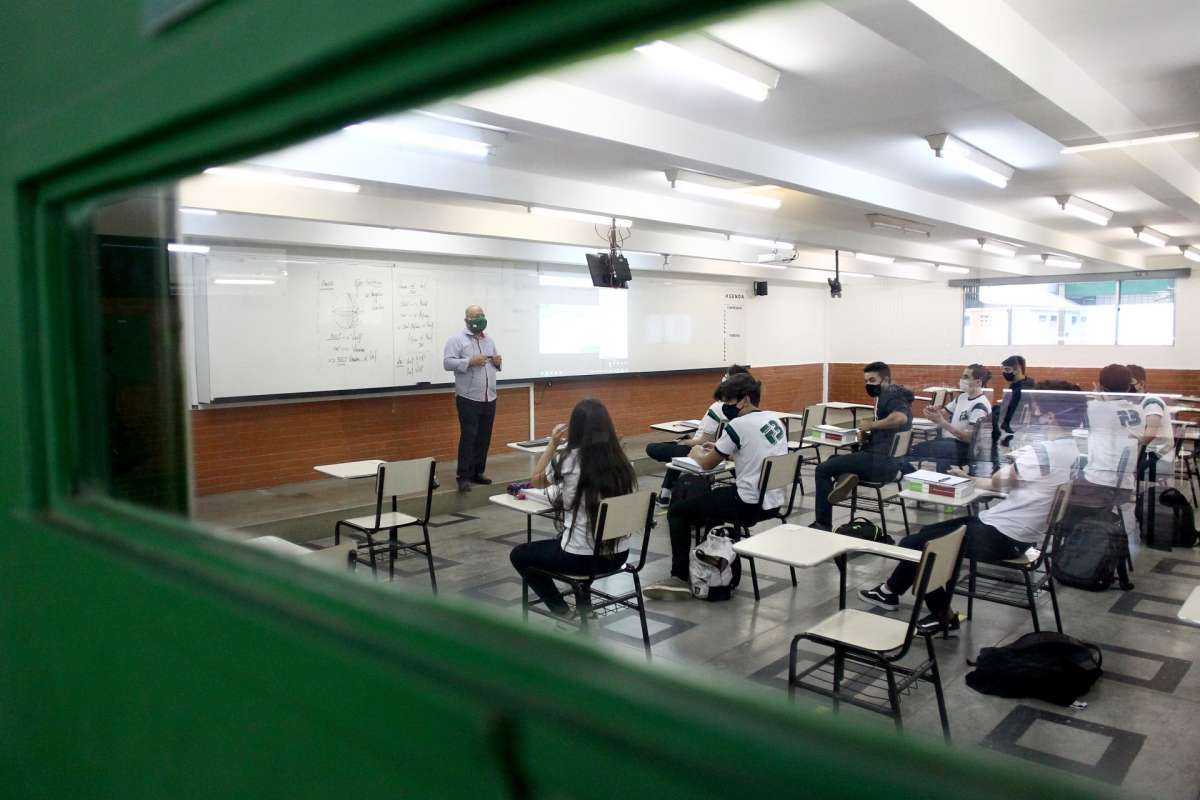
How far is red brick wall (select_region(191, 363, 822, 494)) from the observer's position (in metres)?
1.17

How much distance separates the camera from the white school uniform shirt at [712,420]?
3358 millimetres

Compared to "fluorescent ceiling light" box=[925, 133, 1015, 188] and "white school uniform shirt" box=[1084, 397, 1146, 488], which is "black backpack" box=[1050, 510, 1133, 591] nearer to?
"white school uniform shirt" box=[1084, 397, 1146, 488]

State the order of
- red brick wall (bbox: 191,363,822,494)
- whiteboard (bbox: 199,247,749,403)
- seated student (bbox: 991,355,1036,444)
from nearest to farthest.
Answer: red brick wall (bbox: 191,363,822,494) → whiteboard (bbox: 199,247,749,403) → seated student (bbox: 991,355,1036,444)

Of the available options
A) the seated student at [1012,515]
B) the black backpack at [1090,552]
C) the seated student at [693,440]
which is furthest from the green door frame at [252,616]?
the black backpack at [1090,552]

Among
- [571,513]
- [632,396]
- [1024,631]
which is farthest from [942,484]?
[632,396]

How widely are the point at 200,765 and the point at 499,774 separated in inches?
15.0

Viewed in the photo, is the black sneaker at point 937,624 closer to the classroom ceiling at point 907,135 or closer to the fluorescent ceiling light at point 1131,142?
the classroom ceiling at point 907,135

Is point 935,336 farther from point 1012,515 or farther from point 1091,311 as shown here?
point 1012,515

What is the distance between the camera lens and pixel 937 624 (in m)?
3.44

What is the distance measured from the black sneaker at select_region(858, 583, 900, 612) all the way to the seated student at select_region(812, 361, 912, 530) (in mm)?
577

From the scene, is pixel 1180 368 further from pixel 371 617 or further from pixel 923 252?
pixel 371 617

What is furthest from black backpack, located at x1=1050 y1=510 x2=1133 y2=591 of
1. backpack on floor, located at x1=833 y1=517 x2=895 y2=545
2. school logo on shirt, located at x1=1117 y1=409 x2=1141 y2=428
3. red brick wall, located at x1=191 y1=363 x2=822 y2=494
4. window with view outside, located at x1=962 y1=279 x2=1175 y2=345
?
red brick wall, located at x1=191 y1=363 x2=822 y2=494

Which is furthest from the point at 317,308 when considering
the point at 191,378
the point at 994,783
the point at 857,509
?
the point at 857,509

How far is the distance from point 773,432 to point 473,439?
3149mm
